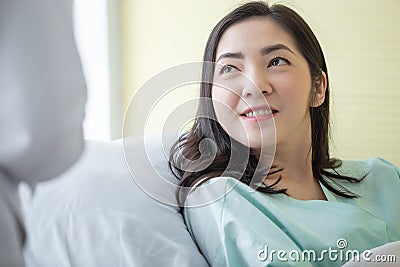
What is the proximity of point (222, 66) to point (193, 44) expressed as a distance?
1057mm

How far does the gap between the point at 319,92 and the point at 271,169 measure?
8.2 inches

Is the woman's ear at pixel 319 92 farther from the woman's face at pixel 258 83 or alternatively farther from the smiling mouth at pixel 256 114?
the smiling mouth at pixel 256 114

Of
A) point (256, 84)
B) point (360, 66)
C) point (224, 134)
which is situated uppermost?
point (256, 84)

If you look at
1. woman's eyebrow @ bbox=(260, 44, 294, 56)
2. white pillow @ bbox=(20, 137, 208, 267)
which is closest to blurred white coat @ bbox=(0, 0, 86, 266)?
white pillow @ bbox=(20, 137, 208, 267)

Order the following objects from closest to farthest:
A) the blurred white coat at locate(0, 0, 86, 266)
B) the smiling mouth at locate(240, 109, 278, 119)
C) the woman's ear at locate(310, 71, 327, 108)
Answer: the blurred white coat at locate(0, 0, 86, 266) < the smiling mouth at locate(240, 109, 278, 119) < the woman's ear at locate(310, 71, 327, 108)

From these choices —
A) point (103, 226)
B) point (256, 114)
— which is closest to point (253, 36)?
point (256, 114)

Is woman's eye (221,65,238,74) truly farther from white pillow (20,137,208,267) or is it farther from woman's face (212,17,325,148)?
white pillow (20,137,208,267)

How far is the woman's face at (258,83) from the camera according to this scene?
1072 mm

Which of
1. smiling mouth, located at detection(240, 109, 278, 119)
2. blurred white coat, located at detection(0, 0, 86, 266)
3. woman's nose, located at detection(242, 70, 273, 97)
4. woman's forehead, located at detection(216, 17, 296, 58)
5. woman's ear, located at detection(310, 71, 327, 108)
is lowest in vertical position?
woman's ear, located at detection(310, 71, 327, 108)

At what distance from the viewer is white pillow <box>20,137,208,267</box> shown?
895 millimetres

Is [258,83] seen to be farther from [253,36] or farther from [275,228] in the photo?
[275,228]

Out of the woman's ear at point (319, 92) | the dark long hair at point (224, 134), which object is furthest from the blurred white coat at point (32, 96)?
the woman's ear at point (319, 92)

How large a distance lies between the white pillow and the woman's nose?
25cm

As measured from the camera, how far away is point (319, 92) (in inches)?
48.8
